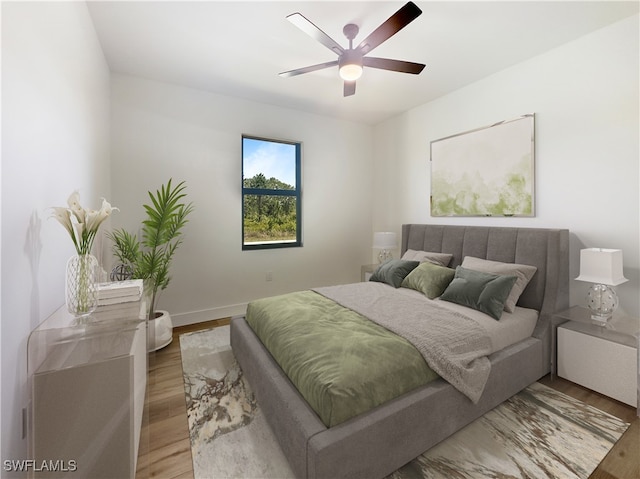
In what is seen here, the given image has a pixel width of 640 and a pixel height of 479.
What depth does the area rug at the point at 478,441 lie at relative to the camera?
1407 millimetres

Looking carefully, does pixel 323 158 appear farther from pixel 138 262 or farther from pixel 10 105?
pixel 10 105

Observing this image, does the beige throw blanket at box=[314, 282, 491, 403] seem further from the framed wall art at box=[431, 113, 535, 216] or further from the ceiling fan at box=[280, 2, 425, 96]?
the ceiling fan at box=[280, 2, 425, 96]

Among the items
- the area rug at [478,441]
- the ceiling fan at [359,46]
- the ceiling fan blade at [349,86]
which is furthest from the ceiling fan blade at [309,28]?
the area rug at [478,441]

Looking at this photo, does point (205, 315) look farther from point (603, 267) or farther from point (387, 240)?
point (603, 267)

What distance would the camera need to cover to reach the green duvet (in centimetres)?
131

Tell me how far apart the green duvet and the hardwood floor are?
686 millimetres

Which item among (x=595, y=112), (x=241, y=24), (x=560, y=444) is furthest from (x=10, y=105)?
(x=595, y=112)

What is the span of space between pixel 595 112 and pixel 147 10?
11.8ft

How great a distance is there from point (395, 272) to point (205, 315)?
236 cm

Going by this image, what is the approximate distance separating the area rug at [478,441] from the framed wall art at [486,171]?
175cm

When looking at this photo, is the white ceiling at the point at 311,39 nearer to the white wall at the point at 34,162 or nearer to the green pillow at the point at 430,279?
the white wall at the point at 34,162

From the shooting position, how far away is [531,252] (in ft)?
8.18

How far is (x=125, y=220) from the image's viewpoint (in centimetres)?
304
